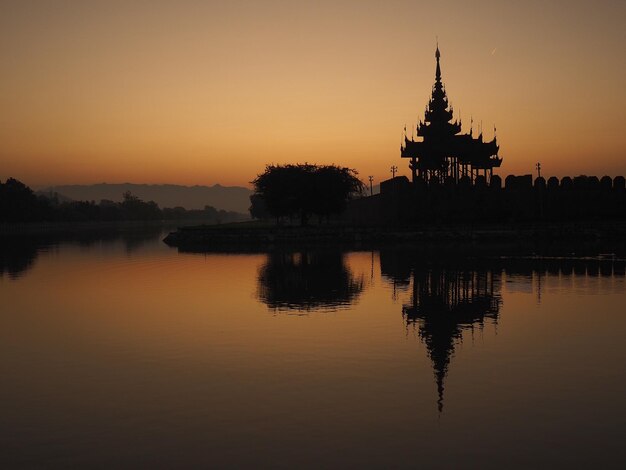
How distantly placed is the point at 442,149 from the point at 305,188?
18048 millimetres

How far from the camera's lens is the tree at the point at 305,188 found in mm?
78750

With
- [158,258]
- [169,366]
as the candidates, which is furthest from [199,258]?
[169,366]

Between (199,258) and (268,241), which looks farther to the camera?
(268,241)

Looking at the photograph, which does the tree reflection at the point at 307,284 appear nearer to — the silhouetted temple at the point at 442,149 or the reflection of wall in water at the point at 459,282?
the reflection of wall in water at the point at 459,282

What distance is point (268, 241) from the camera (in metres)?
70.1

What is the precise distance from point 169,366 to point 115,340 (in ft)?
12.1

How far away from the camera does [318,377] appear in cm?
1347

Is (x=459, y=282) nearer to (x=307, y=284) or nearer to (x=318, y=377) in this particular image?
(x=307, y=284)

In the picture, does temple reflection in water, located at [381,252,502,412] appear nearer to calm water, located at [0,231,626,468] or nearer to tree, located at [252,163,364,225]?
calm water, located at [0,231,626,468]

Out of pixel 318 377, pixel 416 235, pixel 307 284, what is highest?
pixel 416 235

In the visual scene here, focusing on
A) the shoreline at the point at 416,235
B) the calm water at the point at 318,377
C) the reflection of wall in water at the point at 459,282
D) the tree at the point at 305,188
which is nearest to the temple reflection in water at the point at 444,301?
the reflection of wall in water at the point at 459,282

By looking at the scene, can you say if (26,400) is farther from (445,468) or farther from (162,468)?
(445,468)

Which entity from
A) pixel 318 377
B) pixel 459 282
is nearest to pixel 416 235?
pixel 459 282

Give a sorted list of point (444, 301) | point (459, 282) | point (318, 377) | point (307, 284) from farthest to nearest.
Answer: point (307, 284), point (459, 282), point (444, 301), point (318, 377)
